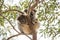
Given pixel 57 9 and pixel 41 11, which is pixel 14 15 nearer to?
pixel 41 11

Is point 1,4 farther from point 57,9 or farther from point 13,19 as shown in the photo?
point 57,9

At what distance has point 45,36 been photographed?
281 centimetres

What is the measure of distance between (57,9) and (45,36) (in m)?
0.44

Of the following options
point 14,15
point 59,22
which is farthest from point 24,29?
point 59,22

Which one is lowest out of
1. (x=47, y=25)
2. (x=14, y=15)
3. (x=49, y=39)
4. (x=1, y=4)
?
(x=49, y=39)

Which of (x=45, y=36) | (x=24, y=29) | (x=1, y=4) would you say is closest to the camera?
(x=1, y=4)

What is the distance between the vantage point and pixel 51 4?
8.71 ft

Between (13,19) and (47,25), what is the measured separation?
Answer: 0.49 m

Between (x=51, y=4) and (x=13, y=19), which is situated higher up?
(x=51, y=4)

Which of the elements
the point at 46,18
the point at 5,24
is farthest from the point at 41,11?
the point at 5,24

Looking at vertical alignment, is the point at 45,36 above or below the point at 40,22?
below

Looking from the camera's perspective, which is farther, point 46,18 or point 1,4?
point 46,18

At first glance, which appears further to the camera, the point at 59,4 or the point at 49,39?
the point at 49,39

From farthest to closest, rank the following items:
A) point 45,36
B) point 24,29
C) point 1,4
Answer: point 45,36
point 24,29
point 1,4
